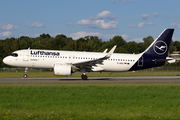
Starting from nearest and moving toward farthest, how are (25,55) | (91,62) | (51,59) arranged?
1. (91,62)
2. (51,59)
3. (25,55)

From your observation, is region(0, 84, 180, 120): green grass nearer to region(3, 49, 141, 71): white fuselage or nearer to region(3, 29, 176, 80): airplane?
Result: region(3, 29, 176, 80): airplane

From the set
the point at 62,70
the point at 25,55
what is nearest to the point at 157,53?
the point at 62,70

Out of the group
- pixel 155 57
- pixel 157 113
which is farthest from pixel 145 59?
pixel 157 113

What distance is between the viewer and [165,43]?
31.4m

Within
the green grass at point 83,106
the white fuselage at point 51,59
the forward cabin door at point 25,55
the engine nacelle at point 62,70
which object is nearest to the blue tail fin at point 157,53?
the white fuselage at point 51,59

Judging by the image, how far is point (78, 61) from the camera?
2859 centimetres

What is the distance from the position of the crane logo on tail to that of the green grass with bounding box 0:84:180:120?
15.8m

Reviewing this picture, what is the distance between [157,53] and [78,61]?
1091 cm

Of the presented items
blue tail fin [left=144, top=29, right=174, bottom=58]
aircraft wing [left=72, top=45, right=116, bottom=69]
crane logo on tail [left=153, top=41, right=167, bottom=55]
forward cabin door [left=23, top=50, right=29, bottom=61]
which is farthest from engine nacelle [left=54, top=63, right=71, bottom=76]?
crane logo on tail [left=153, top=41, right=167, bottom=55]

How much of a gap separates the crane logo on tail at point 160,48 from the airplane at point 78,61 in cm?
61

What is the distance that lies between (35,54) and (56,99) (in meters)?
15.7

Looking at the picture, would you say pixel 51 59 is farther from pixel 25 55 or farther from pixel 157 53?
pixel 157 53

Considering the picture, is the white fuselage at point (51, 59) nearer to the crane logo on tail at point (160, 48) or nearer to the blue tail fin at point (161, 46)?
the blue tail fin at point (161, 46)

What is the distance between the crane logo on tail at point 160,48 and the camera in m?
31.3
